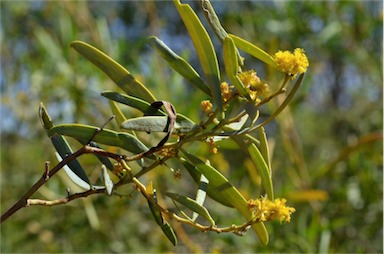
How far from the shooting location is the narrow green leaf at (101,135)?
1.38 ft

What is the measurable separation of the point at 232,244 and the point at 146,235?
0.74 meters

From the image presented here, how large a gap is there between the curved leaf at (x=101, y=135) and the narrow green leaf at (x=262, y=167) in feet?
0.27

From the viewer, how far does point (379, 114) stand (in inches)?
73.3

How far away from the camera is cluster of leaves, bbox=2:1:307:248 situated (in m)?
0.41

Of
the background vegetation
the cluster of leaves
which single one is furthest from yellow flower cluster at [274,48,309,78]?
the background vegetation

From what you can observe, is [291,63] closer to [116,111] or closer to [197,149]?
Answer: [116,111]

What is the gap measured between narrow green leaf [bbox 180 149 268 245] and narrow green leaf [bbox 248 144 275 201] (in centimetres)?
2

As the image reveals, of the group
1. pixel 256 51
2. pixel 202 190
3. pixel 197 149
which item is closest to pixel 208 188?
pixel 202 190

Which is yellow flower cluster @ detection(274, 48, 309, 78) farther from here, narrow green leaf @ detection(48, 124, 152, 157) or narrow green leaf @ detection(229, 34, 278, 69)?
narrow green leaf @ detection(48, 124, 152, 157)

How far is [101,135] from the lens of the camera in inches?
17.1

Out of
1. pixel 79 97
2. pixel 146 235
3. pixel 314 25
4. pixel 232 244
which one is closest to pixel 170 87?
pixel 79 97

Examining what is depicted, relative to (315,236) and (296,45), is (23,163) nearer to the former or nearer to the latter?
(296,45)

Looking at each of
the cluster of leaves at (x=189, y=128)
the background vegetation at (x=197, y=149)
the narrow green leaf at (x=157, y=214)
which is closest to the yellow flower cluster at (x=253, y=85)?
the cluster of leaves at (x=189, y=128)

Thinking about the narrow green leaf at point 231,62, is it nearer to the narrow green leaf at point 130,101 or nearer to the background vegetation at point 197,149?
the narrow green leaf at point 130,101
